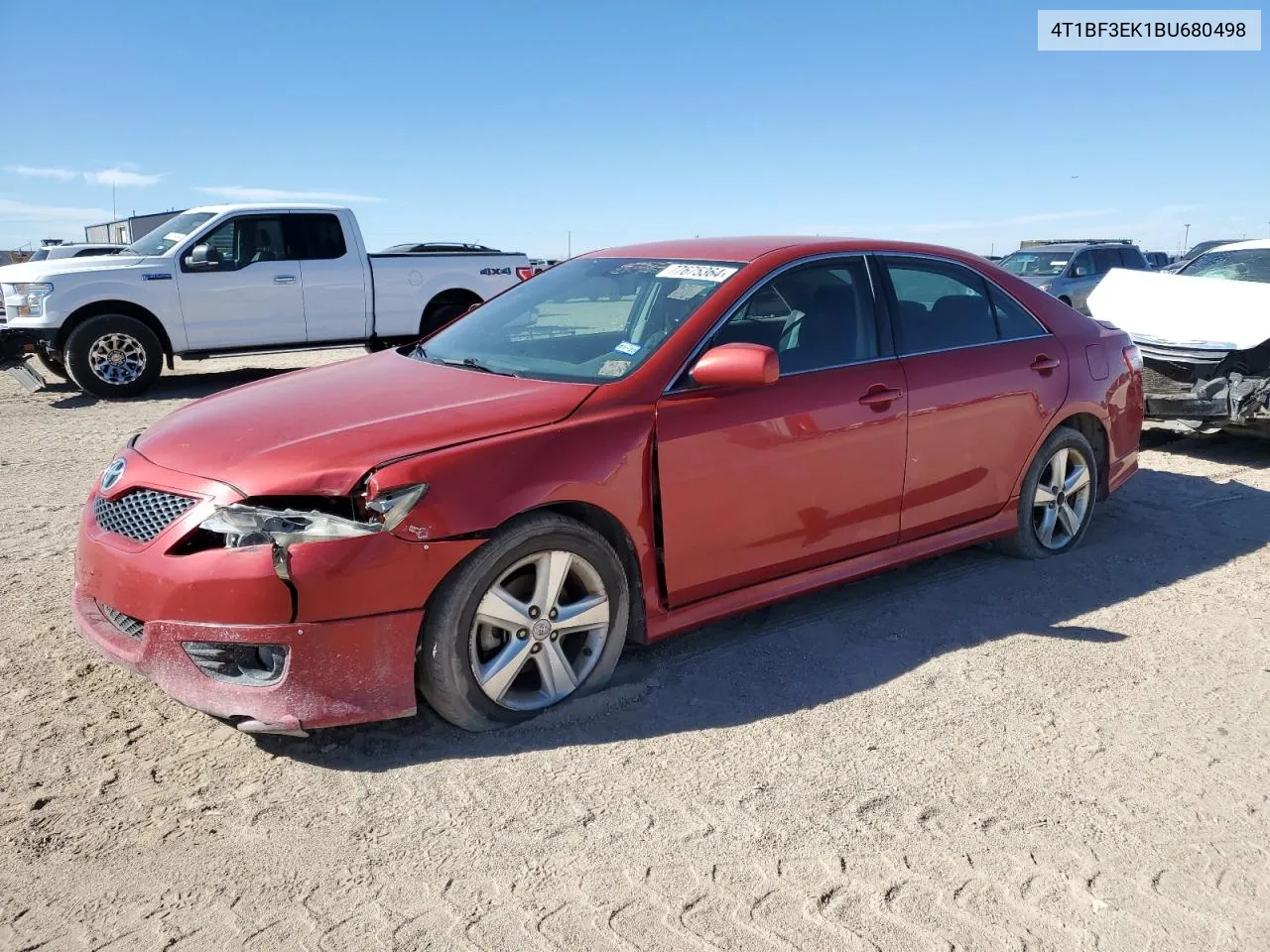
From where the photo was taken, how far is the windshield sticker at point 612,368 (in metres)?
3.83

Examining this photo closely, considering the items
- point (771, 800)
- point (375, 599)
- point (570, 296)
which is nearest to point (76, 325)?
point (570, 296)

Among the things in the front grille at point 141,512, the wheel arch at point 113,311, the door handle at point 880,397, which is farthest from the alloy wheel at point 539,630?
the wheel arch at point 113,311

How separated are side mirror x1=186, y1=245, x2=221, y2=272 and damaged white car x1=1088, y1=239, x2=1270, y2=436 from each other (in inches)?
350

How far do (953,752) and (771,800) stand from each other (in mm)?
700

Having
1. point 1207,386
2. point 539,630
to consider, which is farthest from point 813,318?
point 1207,386

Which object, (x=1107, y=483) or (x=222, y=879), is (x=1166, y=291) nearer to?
(x=1107, y=483)

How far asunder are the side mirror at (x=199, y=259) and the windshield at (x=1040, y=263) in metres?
13.8

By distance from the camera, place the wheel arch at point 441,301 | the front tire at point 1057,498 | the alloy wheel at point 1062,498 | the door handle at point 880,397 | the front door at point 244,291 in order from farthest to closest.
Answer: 1. the wheel arch at point 441,301
2. the front door at point 244,291
3. the alloy wheel at point 1062,498
4. the front tire at point 1057,498
5. the door handle at point 880,397

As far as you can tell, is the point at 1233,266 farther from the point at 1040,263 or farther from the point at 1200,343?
the point at 1040,263

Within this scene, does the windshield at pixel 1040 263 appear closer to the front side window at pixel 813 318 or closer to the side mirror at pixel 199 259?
the side mirror at pixel 199 259

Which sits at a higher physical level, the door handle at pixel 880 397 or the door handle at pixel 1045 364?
the door handle at pixel 1045 364

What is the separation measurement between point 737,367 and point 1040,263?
1822 centimetres

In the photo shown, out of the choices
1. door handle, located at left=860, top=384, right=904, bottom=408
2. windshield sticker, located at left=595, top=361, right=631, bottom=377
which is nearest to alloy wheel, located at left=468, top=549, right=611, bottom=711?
windshield sticker, located at left=595, top=361, right=631, bottom=377

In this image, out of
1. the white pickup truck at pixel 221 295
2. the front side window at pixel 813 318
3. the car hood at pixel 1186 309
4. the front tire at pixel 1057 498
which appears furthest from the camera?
the white pickup truck at pixel 221 295
